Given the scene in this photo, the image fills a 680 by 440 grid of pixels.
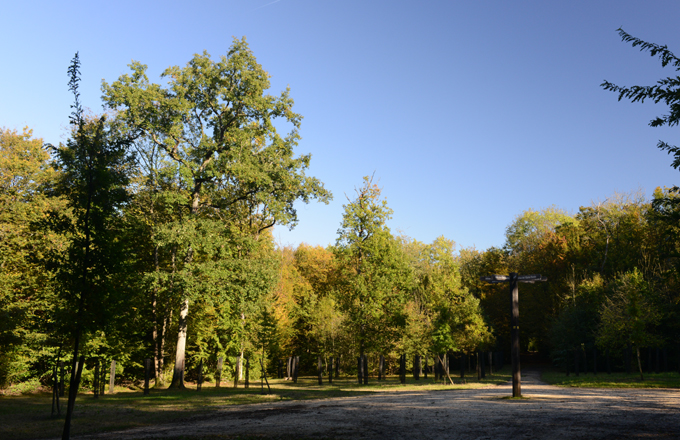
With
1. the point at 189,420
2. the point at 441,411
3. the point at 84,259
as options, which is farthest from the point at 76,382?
the point at 441,411

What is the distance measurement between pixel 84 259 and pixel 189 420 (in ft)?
19.9

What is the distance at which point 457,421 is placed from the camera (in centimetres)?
1167

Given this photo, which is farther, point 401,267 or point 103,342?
point 401,267

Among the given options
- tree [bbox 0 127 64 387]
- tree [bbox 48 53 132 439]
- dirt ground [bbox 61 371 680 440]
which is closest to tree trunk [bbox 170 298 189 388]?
tree [bbox 0 127 64 387]

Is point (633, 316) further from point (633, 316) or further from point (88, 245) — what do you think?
point (88, 245)

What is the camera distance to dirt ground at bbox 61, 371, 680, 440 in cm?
980

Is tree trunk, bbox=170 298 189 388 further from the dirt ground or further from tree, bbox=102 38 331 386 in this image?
the dirt ground

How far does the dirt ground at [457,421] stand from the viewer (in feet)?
32.1

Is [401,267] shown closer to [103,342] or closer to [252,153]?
[252,153]

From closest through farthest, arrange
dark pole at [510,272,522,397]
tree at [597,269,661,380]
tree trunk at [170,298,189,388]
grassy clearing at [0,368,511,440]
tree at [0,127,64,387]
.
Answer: grassy clearing at [0,368,511,440], dark pole at [510,272,522,397], tree at [0,127,64,387], tree trunk at [170,298,189,388], tree at [597,269,661,380]

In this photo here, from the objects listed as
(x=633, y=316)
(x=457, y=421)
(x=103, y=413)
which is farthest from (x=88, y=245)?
(x=633, y=316)

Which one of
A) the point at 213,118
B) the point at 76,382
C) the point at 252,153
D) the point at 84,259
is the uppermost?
the point at 213,118

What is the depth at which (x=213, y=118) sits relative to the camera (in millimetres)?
29422

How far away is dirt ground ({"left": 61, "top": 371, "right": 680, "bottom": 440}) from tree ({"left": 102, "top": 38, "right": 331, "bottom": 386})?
14023 millimetres
